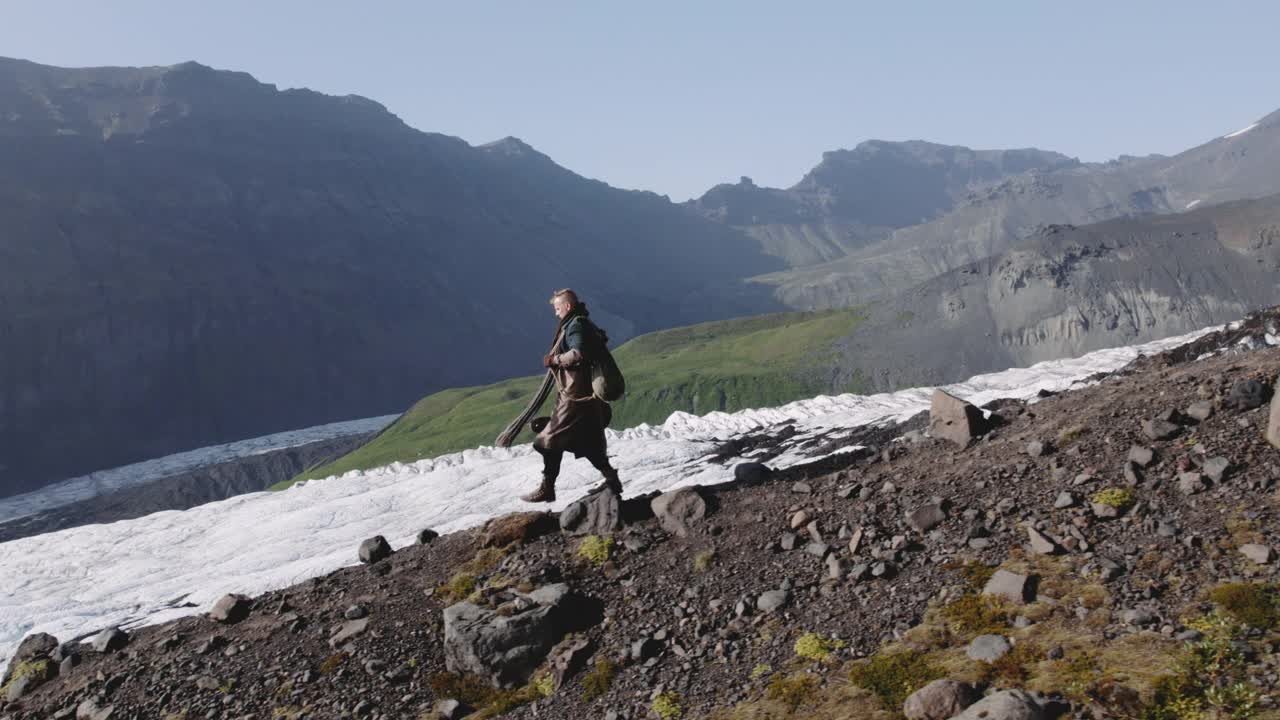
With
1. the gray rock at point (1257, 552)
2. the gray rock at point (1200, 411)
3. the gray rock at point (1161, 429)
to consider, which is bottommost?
the gray rock at point (1257, 552)

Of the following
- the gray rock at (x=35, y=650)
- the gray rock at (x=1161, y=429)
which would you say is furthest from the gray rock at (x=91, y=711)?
the gray rock at (x=1161, y=429)

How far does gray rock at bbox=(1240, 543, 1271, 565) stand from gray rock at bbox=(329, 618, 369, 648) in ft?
36.8

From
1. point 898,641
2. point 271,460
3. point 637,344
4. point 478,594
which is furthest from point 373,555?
point 637,344

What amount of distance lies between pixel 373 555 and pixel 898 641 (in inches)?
400

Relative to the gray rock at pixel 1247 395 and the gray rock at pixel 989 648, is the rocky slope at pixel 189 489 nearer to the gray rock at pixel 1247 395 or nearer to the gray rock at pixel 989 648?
the gray rock at pixel 989 648

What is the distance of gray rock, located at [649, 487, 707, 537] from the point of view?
42.1 feet

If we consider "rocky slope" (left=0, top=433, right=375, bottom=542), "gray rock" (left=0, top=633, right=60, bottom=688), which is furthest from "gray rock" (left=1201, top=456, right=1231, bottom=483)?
"rocky slope" (left=0, top=433, right=375, bottom=542)

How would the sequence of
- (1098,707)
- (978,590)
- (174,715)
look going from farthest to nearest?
1. (174,715)
2. (978,590)
3. (1098,707)

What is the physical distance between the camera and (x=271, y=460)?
158 metres

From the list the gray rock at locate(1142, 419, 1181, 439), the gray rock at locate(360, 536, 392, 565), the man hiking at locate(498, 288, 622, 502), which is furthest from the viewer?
the gray rock at locate(360, 536, 392, 565)

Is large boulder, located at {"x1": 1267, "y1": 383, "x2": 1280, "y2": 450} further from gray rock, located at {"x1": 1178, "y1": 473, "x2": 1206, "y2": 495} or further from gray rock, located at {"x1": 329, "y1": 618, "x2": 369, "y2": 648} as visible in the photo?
gray rock, located at {"x1": 329, "y1": 618, "x2": 369, "y2": 648}

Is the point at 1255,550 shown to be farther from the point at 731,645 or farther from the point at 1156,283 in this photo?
the point at 1156,283

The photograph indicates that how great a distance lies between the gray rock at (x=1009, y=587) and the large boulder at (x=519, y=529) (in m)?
7.24

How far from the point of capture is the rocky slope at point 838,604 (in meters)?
7.82
